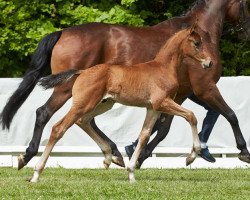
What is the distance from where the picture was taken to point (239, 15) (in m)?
13.2

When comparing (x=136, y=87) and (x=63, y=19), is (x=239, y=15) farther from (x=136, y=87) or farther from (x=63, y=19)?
(x=63, y=19)

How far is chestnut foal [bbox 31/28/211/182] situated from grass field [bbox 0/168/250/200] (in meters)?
0.39

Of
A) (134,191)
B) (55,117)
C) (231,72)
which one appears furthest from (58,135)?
(231,72)

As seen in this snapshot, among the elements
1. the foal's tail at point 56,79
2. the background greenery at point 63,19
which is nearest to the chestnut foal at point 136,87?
the foal's tail at point 56,79

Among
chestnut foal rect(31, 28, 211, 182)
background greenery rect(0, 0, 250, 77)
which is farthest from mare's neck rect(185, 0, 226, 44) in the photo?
background greenery rect(0, 0, 250, 77)

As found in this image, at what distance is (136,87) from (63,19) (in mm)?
7948

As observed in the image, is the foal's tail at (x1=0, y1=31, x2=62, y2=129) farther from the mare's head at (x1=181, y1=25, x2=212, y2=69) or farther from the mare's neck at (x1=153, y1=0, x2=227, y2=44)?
the mare's head at (x1=181, y1=25, x2=212, y2=69)

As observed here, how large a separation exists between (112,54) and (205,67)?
1569mm

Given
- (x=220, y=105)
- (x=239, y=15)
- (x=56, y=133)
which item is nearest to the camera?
(x=56, y=133)

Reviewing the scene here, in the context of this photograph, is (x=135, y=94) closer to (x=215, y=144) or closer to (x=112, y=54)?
(x=112, y=54)

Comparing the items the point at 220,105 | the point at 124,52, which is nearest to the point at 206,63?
the point at 220,105

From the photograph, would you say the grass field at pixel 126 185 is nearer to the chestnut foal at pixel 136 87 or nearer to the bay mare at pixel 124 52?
the chestnut foal at pixel 136 87

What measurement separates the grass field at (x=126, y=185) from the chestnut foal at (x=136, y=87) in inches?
15.3

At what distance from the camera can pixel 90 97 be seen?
1079 centimetres
